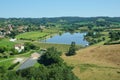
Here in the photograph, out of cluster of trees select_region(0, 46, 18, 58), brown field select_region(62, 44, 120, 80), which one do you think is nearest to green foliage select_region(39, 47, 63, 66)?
brown field select_region(62, 44, 120, 80)

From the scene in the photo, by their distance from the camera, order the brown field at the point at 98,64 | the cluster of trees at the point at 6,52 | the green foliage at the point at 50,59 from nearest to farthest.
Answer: the brown field at the point at 98,64 < the green foliage at the point at 50,59 < the cluster of trees at the point at 6,52

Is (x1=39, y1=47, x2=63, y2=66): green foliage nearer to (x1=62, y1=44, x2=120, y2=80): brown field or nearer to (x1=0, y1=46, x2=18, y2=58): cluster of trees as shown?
(x1=62, y1=44, x2=120, y2=80): brown field

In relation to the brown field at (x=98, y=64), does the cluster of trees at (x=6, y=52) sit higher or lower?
lower

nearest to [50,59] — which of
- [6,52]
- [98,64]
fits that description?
[98,64]

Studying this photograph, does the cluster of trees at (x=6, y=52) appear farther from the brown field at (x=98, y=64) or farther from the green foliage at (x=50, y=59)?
the brown field at (x=98, y=64)

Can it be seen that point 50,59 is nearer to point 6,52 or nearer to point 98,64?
point 98,64

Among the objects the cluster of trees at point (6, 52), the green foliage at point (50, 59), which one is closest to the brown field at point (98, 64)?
the green foliage at point (50, 59)

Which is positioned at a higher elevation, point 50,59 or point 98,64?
point 50,59

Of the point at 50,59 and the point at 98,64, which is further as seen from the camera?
the point at 98,64
